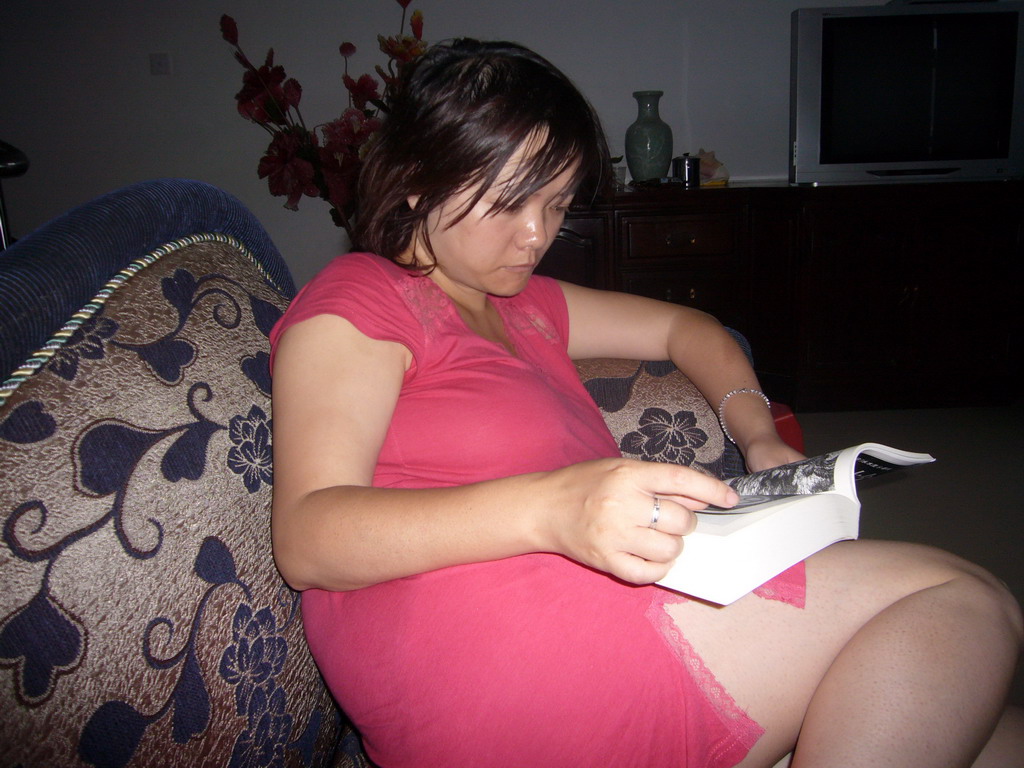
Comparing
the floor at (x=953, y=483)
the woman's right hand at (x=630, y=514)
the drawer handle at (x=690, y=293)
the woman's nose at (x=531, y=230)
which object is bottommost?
the floor at (x=953, y=483)

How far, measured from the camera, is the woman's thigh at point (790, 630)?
0.59 meters

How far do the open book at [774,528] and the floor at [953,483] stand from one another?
0.94 m

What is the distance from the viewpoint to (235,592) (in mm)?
611

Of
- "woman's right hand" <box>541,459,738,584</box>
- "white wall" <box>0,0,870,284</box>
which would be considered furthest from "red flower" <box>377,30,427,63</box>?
"white wall" <box>0,0,870,284</box>

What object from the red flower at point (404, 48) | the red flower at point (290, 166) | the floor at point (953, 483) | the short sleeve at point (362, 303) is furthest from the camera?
the floor at point (953, 483)

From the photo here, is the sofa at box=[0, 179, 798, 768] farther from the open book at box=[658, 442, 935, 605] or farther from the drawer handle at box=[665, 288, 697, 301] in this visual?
the drawer handle at box=[665, 288, 697, 301]

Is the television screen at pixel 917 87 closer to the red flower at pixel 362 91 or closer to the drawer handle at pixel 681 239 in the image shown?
the drawer handle at pixel 681 239

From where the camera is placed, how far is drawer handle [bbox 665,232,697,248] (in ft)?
8.63

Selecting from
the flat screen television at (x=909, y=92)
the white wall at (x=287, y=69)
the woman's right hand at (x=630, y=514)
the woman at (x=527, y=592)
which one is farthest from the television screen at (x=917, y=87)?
the woman's right hand at (x=630, y=514)

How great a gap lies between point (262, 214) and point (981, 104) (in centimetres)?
325

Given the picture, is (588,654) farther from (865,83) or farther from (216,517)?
(865,83)

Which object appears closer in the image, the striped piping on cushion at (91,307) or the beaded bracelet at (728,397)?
the striped piping on cushion at (91,307)

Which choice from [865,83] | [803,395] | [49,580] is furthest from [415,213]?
[865,83]

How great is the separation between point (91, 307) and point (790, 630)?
2.30ft
